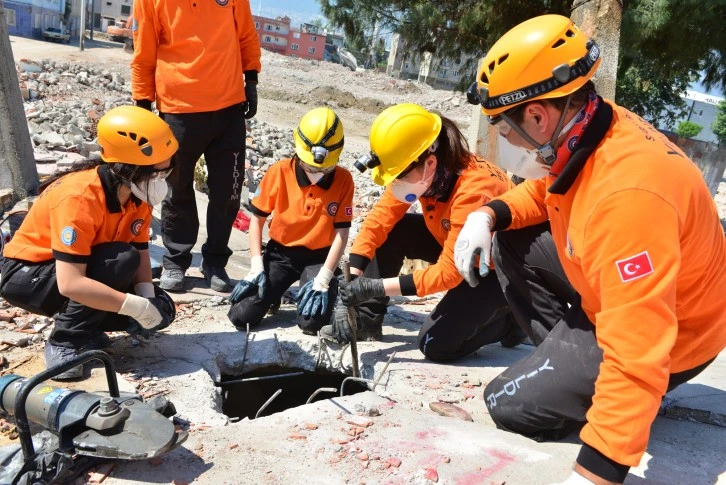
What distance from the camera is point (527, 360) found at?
2.43m

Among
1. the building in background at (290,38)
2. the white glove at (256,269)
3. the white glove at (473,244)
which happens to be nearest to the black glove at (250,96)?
the white glove at (256,269)

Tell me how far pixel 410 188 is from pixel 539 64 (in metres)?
1.13

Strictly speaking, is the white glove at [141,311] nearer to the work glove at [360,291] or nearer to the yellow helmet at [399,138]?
the work glove at [360,291]

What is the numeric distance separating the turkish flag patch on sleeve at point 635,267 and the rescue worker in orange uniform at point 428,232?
1257mm

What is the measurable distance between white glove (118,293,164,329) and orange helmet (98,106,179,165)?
1.82ft

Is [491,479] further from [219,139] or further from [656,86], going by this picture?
[656,86]

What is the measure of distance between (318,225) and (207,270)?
90 centimetres

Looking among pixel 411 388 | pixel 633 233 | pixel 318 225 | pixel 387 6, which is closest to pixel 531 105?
pixel 633 233

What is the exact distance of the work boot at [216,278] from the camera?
3.89m

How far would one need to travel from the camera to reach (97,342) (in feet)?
9.03

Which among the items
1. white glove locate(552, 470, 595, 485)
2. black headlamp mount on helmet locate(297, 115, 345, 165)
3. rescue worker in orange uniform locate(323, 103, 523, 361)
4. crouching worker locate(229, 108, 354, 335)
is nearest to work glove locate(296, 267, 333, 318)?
crouching worker locate(229, 108, 354, 335)

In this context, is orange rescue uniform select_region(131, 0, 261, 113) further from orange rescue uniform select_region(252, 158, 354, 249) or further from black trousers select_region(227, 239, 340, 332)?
black trousers select_region(227, 239, 340, 332)

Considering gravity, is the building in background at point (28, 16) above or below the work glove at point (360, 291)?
above

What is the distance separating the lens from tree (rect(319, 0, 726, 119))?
232 inches
